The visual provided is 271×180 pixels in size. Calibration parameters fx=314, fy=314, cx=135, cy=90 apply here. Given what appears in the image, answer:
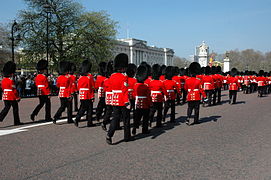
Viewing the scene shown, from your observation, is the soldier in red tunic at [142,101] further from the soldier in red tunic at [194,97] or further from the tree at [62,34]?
the tree at [62,34]

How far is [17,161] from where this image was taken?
5426 millimetres

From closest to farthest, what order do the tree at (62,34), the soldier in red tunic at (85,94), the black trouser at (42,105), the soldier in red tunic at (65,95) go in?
1. the soldier in red tunic at (85,94)
2. the soldier in red tunic at (65,95)
3. the black trouser at (42,105)
4. the tree at (62,34)

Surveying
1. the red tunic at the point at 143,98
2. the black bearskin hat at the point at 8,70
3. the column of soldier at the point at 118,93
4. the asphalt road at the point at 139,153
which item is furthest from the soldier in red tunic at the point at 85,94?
the black bearskin hat at the point at 8,70

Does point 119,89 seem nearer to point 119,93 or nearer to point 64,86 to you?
point 119,93

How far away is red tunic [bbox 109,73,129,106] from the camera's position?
22.4 ft

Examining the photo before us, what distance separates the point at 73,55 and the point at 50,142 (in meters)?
24.0

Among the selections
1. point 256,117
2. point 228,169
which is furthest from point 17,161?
point 256,117

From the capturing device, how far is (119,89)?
6.84m

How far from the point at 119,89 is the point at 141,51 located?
109796 mm

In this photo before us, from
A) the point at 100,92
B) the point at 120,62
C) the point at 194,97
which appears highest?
the point at 120,62

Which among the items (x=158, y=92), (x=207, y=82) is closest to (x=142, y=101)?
(x=158, y=92)

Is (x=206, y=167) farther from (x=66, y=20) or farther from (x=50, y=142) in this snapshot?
(x=66, y=20)

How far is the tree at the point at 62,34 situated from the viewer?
95.4ft

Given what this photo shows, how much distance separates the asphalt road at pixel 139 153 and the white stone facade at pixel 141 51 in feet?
292
